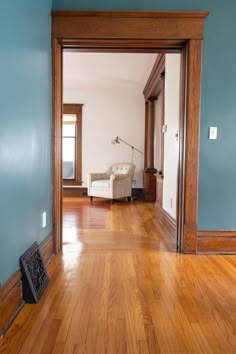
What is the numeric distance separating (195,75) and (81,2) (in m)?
1.17

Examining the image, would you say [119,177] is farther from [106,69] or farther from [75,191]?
[106,69]

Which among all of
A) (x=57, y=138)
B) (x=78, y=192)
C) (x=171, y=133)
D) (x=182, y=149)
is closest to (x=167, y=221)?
(x=171, y=133)

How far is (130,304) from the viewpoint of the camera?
1.82 metres

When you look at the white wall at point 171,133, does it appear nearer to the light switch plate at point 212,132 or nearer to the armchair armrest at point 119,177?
the light switch plate at point 212,132

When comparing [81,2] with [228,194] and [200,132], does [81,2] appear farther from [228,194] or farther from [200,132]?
[228,194]

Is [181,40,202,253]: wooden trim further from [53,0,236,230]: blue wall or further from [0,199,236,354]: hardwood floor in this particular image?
[0,199,236,354]: hardwood floor

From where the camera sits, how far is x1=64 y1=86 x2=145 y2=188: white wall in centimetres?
727

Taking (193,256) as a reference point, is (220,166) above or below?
above

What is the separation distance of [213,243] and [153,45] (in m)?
1.86

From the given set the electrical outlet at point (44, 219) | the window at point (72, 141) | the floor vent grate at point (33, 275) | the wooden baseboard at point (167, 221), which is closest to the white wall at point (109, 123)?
the window at point (72, 141)

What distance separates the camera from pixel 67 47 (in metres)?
2.87

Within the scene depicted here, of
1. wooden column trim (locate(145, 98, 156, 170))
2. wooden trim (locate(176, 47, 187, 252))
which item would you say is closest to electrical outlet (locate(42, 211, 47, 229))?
wooden trim (locate(176, 47, 187, 252))

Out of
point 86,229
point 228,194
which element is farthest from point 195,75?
point 86,229

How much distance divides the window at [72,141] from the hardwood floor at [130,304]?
14.2 ft
